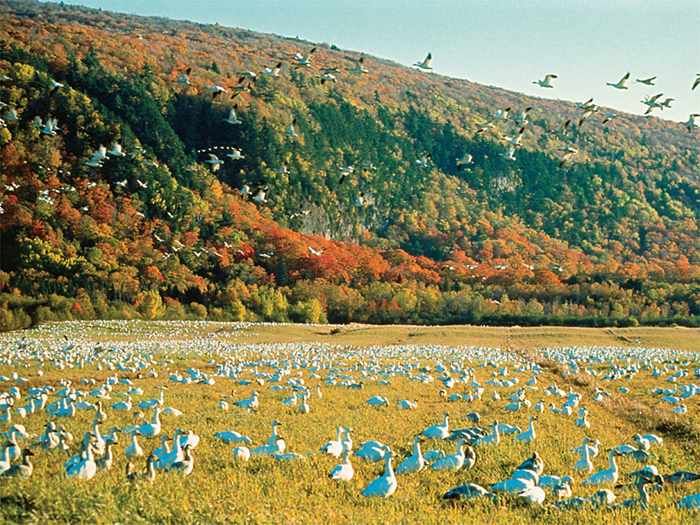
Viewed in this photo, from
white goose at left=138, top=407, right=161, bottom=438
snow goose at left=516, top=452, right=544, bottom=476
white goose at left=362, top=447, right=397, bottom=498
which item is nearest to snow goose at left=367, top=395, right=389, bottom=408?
white goose at left=138, top=407, right=161, bottom=438

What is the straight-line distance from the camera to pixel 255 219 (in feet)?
395

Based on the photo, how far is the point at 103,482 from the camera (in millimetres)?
9852

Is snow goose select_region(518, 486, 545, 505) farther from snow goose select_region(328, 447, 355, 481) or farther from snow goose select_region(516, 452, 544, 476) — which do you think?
snow goose select_region(328, 447, 355, 481)

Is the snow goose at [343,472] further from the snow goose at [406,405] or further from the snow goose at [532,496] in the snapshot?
the snow goose at [406,405]

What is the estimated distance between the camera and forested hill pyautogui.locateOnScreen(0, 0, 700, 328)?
8275 centimetres

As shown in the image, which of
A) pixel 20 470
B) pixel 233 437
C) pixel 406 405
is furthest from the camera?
pixel 406 405

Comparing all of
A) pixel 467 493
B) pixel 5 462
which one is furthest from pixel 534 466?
pixel 5 462

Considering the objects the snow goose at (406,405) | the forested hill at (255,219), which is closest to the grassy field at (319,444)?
the snow goose at (406,405)

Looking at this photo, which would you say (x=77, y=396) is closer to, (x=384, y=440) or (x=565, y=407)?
(x=384, y=440)

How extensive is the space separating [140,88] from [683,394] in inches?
5606

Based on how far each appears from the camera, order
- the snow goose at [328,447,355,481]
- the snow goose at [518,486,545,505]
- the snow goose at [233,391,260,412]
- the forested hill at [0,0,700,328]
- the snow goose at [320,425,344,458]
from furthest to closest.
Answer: the forested hill at [0,0,700,328], the snow goose at [233,391,260,412], the snow goose at [320,425,344,458], the snow goose at [328,447,355,481], the snow goose at [518,486,545,505]

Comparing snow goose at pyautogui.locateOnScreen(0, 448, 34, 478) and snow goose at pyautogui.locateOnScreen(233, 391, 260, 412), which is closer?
snow goose at pyautogui.locateOnScreen(0, 448, 34, 478)

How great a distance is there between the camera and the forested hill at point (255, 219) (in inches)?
3258

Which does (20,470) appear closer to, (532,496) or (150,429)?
(150,429)
